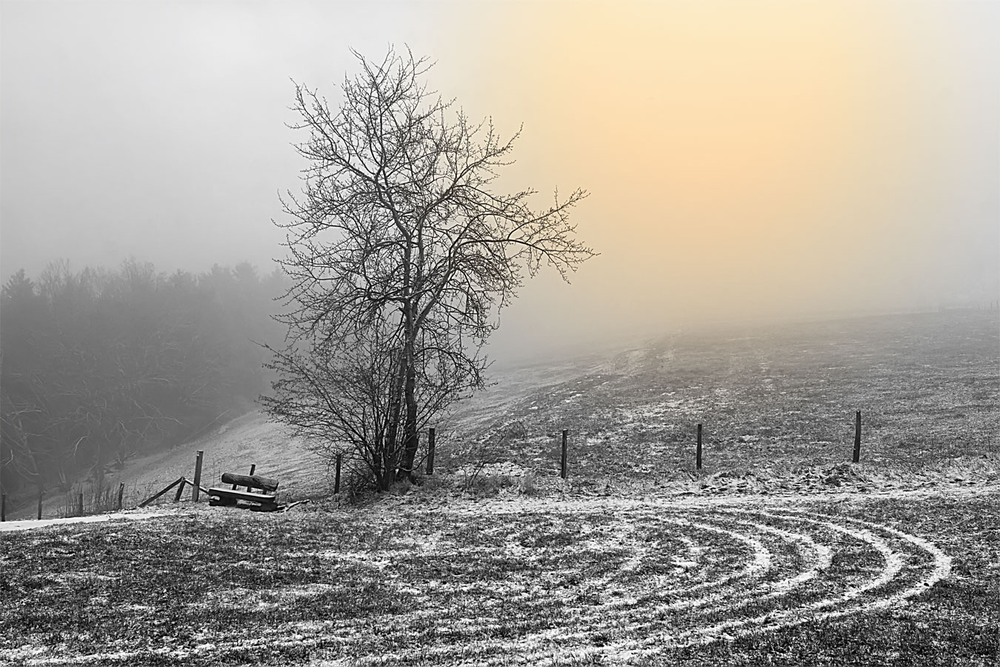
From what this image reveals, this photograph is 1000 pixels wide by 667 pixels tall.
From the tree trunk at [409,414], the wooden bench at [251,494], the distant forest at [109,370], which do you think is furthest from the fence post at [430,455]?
the distant forest at [109,370]

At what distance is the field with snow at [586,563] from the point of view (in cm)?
810

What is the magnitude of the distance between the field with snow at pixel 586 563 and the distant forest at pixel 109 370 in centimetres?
5631

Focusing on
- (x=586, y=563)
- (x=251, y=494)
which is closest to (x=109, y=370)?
(x=251, y=494)

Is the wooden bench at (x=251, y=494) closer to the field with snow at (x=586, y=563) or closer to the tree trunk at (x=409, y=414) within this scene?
the field with snow at (x=586, y=563)

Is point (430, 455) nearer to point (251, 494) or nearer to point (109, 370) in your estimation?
point (251, 494)

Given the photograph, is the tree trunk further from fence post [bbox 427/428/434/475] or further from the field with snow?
the field with snow

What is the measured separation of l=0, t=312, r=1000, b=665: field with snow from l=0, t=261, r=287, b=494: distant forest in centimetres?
5631

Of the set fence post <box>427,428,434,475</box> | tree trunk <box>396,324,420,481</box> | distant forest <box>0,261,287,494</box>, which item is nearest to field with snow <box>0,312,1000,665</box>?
fence post <box>427,428,434,475</box>

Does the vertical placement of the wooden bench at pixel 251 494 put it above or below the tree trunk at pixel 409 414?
below

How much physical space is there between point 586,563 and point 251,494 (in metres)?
13.8

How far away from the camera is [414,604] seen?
1002 centimetres

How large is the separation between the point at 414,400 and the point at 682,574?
1323 cm

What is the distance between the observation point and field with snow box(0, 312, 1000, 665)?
26.6 feet

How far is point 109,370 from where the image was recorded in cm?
8044
